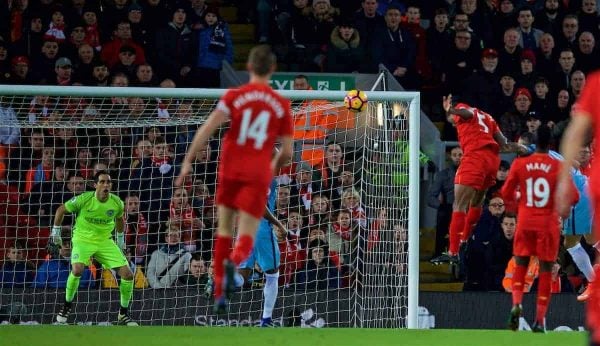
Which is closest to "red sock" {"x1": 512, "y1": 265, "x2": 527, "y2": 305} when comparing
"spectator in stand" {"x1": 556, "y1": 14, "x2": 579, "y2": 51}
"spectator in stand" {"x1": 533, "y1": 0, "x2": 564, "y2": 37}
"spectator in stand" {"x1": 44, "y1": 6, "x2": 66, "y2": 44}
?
"spectator in stand" {"x1": 44, "y1": 6, "x2": 66, "y2": 44}

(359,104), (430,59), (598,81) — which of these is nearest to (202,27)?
(430,59)

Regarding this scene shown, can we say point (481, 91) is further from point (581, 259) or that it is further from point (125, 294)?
point (125, 294)

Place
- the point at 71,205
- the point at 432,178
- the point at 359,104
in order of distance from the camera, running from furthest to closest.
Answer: the point at 432,178 < the point at 71,205 < the point at 359,104

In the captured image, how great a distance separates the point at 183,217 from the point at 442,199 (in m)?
→ 3.57

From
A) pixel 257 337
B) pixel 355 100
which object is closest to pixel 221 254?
pixel 257 337

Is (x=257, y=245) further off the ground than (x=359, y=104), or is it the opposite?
(x=359, y=104)

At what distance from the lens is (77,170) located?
14.9 meters

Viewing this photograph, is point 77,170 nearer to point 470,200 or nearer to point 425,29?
point 470,200

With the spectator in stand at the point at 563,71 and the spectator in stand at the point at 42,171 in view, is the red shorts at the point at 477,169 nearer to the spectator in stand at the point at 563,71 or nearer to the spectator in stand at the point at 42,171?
the spectator in stand at the point at 42,171

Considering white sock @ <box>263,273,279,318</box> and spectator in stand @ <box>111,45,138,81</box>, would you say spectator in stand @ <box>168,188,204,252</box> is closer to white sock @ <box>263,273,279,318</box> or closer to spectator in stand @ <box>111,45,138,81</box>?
white sock @ <box>263,273,279,318</box>

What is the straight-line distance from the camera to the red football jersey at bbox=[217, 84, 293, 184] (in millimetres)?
8648

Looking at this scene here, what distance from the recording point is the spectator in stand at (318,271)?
14.4 meters

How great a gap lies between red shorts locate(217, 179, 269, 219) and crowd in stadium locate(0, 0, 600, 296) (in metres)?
5.32

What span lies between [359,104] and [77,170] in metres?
3.96
